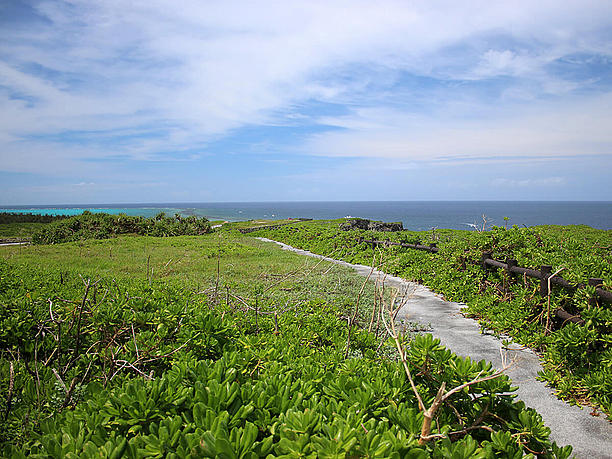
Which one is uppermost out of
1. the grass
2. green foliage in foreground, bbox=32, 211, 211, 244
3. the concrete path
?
green foliage in foreground, bbox=32, 211, 211, 244

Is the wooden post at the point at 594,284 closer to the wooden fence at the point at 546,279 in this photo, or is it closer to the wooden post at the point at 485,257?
the wooden fence at the point at 546,279

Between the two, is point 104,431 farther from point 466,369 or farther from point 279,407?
point 466,369

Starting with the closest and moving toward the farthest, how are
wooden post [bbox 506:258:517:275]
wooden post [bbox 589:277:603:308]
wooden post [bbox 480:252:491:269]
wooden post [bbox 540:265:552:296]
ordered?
wooden post [bbox 589:277:603:308] → wooden post [bbox 540:265:552:296] → wooden post [bbox 506:258:517:275] → wooden post [bbox 480:252:491:269]

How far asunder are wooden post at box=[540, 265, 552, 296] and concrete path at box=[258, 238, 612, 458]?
0.89 metres

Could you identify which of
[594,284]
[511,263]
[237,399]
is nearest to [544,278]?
[594,284]

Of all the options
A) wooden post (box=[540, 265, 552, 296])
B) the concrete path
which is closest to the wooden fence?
wooden post (box=[540, 265, 552, 296])

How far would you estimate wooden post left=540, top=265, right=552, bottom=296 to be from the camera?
4872mm

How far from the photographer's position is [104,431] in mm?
1497

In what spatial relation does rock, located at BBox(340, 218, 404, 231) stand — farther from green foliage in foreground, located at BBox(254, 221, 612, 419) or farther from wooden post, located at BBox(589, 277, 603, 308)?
wooden post, located at BBox(589, 277, 603, 308)

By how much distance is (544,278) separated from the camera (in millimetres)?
4891

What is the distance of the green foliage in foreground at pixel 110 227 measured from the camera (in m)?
21.7

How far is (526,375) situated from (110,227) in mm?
25838

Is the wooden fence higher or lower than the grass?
higher

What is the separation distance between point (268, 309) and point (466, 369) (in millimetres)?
3247
